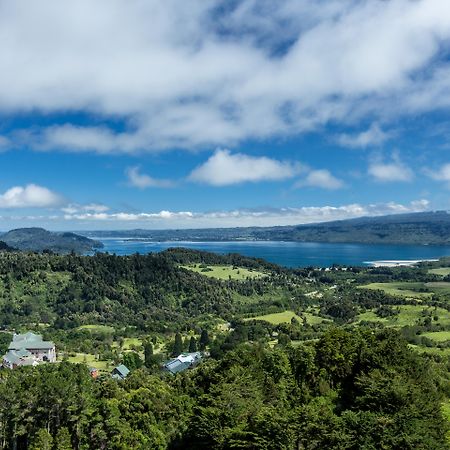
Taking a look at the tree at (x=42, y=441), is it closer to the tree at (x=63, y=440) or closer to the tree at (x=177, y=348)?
the tree at (x=63, y=440)

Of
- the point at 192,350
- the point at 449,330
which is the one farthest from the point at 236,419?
the point at 449,330

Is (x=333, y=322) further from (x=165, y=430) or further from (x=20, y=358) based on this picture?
(x=165, y=430)

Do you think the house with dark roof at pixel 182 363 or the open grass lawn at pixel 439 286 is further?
the open grass lawn at pixel 439 286

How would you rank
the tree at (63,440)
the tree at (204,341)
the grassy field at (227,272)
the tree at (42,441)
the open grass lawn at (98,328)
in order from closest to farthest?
the tree at (42,441)
the tree at (63,440)
the tree at (204,341)
the open grass lawn at (98,328)
the grassy field at (227,272)

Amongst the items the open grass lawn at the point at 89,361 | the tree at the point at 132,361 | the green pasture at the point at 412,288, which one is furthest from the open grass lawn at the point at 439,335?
the open grass lawn at the point at 89,361

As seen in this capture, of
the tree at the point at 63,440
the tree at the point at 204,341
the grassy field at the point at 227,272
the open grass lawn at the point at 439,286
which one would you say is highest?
the tree at the point at 63,440

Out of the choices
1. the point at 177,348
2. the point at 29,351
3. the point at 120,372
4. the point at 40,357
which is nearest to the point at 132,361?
the point at 120,372
